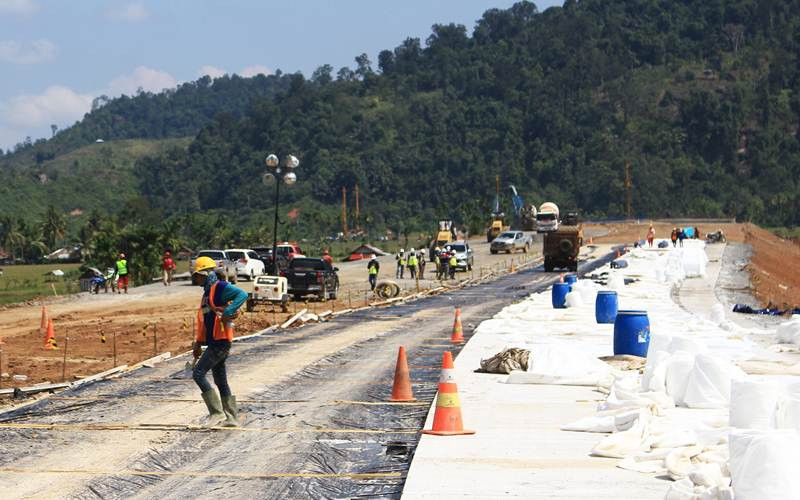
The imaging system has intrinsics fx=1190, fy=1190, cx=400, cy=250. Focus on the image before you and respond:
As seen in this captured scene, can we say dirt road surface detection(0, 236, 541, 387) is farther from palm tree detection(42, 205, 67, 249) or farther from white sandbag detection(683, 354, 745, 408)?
palm tree detection(42, 205, 67, 249)

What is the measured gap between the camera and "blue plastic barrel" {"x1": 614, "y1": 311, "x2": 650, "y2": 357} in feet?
67.3

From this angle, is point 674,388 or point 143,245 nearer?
point 674,388

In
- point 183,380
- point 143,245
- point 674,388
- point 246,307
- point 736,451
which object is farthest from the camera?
point 143,245

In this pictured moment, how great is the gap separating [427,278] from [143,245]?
22.4 metres

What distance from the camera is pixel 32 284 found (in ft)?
298

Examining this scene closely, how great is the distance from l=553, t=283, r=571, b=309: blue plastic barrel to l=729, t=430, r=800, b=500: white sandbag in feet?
88.2

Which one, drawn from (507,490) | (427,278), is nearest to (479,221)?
(427,278)

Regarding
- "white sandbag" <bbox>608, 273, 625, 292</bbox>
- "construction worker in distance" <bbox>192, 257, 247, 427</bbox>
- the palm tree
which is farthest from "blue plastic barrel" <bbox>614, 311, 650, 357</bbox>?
the palm tree

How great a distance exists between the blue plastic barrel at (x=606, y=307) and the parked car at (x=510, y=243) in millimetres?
52403

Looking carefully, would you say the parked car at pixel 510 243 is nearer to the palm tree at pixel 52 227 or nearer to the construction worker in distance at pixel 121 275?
the construction worker in distance at pixel 121 275

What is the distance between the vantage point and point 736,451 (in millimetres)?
8852

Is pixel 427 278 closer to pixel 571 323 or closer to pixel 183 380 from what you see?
pixel 571 323

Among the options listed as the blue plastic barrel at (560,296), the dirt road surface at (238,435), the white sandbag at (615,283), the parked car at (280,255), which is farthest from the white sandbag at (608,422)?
the parked car at (280,255)

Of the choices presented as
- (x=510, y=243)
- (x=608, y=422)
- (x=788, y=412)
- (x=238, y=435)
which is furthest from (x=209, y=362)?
(x=510, y=243)
